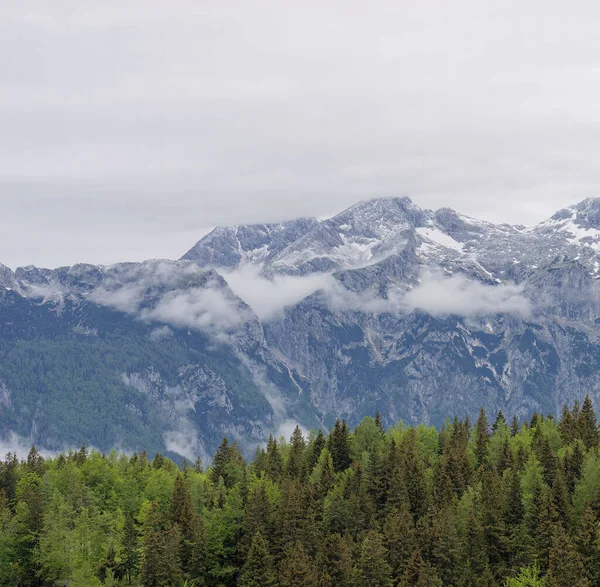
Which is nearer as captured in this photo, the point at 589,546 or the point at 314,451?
the point at 589,546

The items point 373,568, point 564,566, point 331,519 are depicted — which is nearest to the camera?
point 564,566

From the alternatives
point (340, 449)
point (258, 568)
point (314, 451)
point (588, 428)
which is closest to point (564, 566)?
point (258, 568)

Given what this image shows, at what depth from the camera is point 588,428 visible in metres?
156

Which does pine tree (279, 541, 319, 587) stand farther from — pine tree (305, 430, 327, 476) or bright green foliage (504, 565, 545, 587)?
pine tree (305, 430, 327, 476)

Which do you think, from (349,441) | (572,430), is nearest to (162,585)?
(349,441)

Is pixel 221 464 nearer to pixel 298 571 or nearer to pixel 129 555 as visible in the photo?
pixel 129 555

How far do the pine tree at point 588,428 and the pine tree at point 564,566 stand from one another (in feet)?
159

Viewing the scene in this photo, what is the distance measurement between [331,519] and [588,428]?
54.8m

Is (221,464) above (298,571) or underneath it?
above

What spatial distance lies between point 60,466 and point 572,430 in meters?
96.9

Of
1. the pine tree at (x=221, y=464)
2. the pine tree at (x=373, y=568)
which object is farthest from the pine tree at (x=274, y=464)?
the pine tree at (x=373, y=568)

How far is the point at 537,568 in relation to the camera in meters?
104

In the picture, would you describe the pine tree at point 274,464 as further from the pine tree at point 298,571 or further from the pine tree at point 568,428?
the pine tree at point 568,428

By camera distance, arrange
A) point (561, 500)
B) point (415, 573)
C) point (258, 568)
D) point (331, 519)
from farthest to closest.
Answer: point (331, 519), point (561, 500), point (258, 568), point (415, 573)
